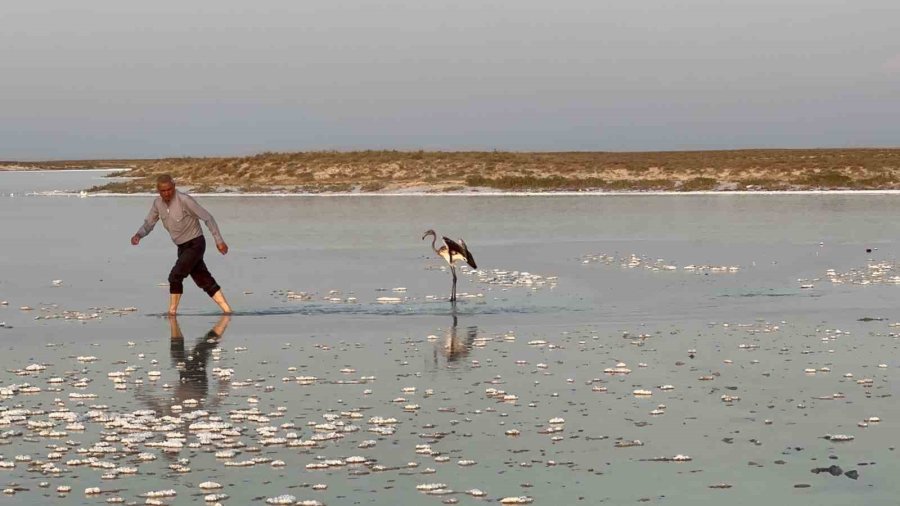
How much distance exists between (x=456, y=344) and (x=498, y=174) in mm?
63887

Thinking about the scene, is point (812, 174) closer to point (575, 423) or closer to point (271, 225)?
point (271, 225)

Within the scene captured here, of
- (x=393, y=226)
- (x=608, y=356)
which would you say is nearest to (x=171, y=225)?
(x=608, y=356)

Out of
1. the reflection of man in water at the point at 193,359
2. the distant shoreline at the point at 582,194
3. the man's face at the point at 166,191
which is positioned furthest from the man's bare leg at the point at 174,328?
the distant shoreline at the point at 582,194

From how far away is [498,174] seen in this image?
80.4 m

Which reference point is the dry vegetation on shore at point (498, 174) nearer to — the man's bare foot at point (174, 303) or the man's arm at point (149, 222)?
the man's arm at point (149, 222)

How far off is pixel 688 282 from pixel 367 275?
645cm

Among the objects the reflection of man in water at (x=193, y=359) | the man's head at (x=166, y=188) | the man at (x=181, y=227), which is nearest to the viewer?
the reflection of man in water at (x=193, y=359)

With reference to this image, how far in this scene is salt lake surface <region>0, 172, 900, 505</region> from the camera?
9.83 meters

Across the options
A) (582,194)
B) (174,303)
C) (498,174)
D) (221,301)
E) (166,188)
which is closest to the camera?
(166,188)

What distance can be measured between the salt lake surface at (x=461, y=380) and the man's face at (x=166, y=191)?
73.3 inches

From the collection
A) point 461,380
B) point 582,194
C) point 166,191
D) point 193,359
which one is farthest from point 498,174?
point 461,380

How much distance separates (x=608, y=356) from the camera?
15.7 m

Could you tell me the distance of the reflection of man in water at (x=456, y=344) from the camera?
15867mm

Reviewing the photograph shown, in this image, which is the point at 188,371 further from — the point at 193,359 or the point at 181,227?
the point at 181,227
